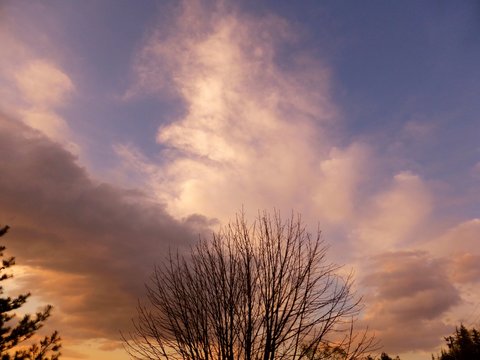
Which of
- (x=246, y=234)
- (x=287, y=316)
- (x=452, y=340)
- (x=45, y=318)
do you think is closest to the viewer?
(x=287, y=316)

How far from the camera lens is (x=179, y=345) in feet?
27.0

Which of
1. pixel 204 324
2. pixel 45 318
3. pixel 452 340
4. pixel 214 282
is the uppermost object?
pixel 452 340

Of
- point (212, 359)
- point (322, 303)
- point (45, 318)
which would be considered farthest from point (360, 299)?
point (45, 318)

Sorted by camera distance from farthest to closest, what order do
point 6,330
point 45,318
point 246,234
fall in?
point 45,318 → point 6,330 → point 246,234

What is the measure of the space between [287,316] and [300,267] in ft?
3.56

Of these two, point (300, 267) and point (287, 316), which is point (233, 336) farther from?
point (300, 267)

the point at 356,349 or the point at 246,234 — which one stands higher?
the point at 246,234

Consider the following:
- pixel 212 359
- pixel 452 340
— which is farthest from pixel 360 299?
pixel 452 340

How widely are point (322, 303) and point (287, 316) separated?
0.87 m

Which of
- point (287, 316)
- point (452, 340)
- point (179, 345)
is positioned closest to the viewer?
point (287, 316)

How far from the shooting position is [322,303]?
803 centimetres

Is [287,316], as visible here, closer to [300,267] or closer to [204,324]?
[300,267]

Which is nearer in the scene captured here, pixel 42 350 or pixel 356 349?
pixel 356 349

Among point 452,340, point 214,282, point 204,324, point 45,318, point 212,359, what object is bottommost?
point 212,359
